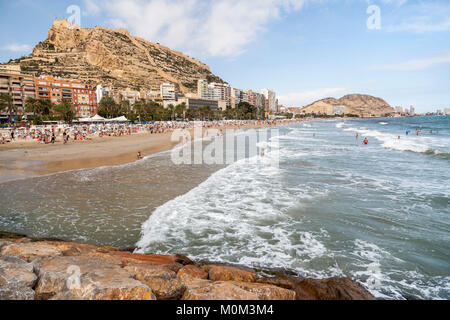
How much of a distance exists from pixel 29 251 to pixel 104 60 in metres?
153

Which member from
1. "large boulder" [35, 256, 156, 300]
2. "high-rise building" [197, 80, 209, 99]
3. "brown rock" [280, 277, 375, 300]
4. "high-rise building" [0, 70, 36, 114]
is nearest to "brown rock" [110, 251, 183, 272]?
"large boulder" [35, 256, 156, 300]

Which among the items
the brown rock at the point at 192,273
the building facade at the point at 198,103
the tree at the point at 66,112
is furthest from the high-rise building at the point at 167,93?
the brown rock at the point at 192,273

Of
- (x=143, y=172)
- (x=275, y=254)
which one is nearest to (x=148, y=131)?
(x=143, y=172)

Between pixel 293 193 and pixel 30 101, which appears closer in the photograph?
pixel 293 193

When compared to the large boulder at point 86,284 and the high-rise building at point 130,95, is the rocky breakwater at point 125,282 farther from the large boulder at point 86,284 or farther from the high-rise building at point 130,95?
the high-rise building at point 130,95

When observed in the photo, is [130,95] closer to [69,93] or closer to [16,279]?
[69,93]

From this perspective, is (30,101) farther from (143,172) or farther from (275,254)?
(275,254)

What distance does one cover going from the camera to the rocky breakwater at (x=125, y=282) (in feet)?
9.50

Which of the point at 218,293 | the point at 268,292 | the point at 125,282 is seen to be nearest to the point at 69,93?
the point at 125,282

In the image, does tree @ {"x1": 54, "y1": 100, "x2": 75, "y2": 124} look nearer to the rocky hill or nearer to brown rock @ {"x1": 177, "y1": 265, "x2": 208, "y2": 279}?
brown rock @ {"x1": 177, "y1": 265, "x2": 208, "y2": 279}

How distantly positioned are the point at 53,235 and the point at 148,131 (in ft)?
140

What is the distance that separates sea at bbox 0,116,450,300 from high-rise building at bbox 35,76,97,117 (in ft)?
244

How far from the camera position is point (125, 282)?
9.98 feet

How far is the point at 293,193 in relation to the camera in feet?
33.0
